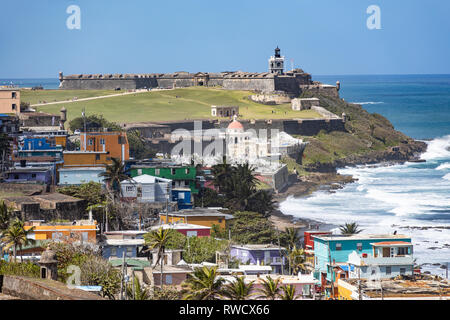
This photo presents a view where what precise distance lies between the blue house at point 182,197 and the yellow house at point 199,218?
4.45 meters

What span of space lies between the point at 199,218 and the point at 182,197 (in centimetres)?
652

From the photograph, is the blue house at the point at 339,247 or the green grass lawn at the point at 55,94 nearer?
the blue house at the point at 339,247

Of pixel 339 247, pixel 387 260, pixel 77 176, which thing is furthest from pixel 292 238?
pixel 77 176

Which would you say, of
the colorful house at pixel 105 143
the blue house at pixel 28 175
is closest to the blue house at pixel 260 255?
the blue house at pixel 28 175

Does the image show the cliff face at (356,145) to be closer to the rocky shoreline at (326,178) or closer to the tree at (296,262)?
the rocky shoreline at (326,178)

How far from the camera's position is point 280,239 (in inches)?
1480

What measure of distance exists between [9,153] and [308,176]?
30991 mm

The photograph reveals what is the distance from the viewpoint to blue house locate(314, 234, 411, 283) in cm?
3209

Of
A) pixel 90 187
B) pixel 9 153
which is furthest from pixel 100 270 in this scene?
pixel 9 153

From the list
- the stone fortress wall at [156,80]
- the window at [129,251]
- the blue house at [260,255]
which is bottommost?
the blue house at [260,255]

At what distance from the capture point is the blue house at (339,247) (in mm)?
32094

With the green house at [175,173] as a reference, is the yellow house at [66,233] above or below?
below

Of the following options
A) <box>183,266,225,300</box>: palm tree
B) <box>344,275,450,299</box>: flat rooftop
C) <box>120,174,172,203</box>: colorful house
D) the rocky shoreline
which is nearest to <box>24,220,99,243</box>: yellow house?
<box>344,275,450,299</box>: flat rooftop
